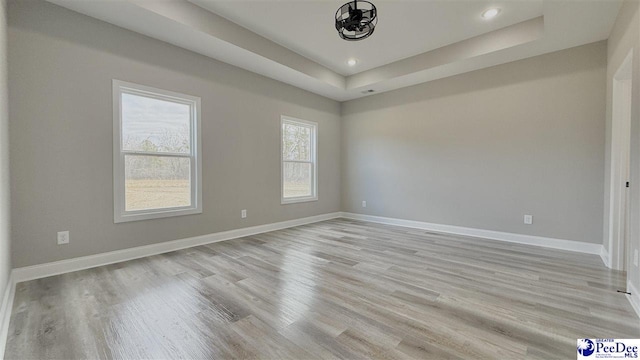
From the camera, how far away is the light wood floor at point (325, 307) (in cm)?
155

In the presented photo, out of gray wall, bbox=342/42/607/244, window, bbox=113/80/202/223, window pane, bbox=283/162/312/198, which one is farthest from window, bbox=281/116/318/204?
window, bbox=113/80/202/223

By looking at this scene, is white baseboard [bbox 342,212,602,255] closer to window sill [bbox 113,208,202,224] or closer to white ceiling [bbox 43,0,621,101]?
white ceiling [bbox 43,0,621,101]

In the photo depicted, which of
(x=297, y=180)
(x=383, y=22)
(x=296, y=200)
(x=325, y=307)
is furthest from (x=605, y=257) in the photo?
(x=297, y=180)

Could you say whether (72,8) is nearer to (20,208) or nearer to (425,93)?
(20,208)

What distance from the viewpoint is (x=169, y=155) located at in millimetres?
3488

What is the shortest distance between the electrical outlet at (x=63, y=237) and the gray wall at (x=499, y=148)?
4.81 meters

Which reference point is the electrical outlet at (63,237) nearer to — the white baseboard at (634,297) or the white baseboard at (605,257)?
the white baseboard at (634,297)

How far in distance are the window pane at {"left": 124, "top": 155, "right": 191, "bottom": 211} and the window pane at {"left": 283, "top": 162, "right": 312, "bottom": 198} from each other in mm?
1871

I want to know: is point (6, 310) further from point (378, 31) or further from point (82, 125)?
point (378, 31)

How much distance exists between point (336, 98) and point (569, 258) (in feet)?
15.6

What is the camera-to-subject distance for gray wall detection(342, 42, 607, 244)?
341cm

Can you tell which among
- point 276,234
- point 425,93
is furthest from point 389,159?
point 276,234

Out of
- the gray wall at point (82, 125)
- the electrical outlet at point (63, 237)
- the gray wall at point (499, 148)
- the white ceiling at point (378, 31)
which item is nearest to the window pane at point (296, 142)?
the white ceiling at point (378, 31)

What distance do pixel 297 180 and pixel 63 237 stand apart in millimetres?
3521
